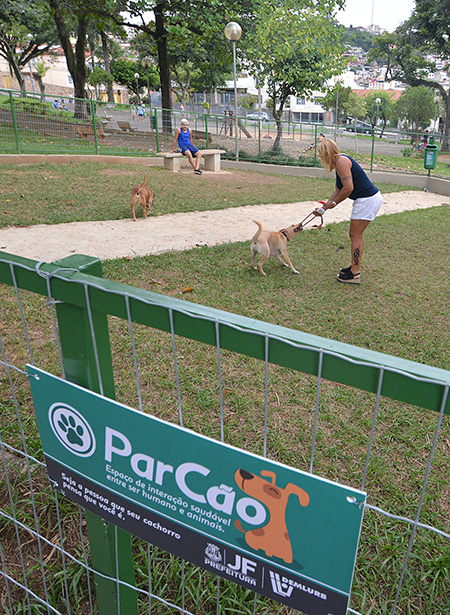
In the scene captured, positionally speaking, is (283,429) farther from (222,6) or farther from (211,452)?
(222,6)

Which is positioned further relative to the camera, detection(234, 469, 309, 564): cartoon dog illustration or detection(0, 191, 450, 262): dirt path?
detection(0, 191, 450, 262): dirt path

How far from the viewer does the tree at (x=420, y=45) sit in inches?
1403

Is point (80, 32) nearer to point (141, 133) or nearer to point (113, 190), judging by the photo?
point (141, 133)

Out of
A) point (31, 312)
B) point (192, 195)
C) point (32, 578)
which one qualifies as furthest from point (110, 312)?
point (192, 195)

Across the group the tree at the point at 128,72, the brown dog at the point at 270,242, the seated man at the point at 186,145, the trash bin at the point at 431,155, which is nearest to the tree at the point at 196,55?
the tree at the point at 128,72

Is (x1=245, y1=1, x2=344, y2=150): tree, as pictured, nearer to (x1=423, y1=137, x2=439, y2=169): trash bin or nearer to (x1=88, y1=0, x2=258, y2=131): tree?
(x1=88, y1=0, x2=258, y2=131): tree

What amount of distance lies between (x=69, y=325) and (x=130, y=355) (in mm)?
2453

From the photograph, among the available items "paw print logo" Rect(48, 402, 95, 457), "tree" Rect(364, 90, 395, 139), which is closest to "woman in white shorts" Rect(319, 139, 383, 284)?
"paw print logo" Rect(48, 402, 95, 457)

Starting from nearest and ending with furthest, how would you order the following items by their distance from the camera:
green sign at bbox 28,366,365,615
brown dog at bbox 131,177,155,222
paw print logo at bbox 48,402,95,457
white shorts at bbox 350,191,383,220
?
green sign at bbox 28,366,365,615 < paw print logo at bbox 48,402,95,457 < white shorts at bbox 350,191,383,220 < brown dog at bbox 131,177,155,222

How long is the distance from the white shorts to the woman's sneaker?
67 centimetres

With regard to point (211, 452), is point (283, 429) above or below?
below

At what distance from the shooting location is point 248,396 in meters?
3.39

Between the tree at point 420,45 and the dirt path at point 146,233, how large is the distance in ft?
102

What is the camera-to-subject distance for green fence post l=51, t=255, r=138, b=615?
1427mm
